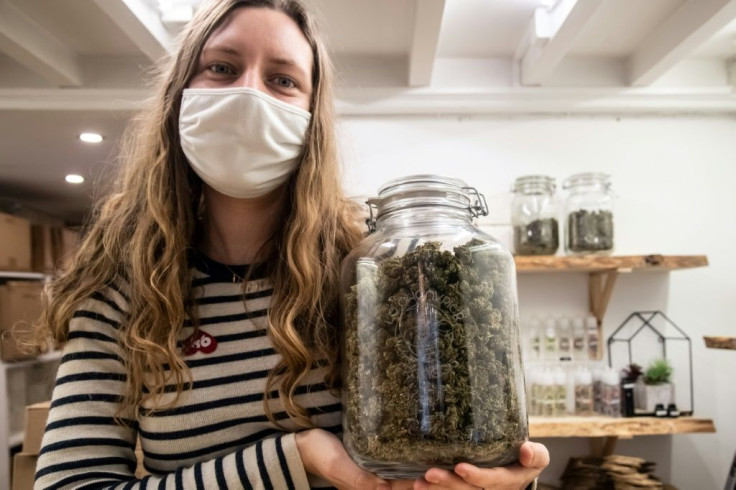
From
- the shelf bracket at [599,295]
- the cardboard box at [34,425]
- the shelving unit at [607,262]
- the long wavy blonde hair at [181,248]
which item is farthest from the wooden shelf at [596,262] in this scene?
the cardboard box at [34,425]

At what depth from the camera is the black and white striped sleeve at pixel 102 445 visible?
617 mm

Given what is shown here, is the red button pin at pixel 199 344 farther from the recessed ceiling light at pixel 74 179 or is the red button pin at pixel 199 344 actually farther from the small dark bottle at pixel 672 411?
the recessed ceiling light at pixel 74 179

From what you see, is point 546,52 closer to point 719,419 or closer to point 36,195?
point 719,419

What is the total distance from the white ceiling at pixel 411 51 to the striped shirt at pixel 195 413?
1.24 metres

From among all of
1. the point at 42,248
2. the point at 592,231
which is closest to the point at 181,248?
the point at 592,231

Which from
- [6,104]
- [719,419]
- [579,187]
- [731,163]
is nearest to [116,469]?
[579,187]

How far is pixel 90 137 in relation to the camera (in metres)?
2.54

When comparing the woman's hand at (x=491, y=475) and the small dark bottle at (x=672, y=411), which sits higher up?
the woman's hand at (x=491, y=475)

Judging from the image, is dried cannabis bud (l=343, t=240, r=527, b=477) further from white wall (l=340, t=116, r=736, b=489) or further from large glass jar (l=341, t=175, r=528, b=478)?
white wall (l=340, t=116, r=736, b=489)

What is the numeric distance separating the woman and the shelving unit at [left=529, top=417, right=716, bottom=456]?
4.30ft

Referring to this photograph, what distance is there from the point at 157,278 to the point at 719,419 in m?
2.42

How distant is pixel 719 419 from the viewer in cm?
210

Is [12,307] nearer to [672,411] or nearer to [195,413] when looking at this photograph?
[195,413]

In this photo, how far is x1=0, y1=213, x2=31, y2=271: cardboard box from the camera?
9.97ft
